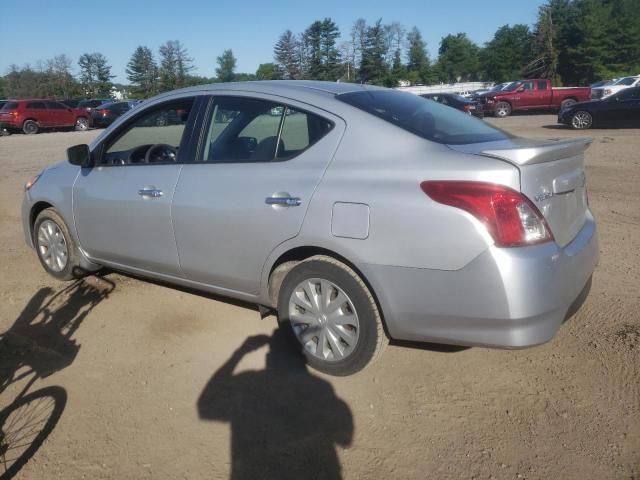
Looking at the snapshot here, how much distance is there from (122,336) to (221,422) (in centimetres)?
136

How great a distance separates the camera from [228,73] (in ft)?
316

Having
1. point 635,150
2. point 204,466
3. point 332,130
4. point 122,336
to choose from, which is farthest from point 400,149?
point 635,150

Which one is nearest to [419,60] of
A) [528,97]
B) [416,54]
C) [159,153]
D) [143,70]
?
[416,54]

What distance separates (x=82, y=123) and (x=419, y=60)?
67.7 m

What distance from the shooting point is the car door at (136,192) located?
372 centimetres

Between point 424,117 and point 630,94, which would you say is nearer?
point 424,117

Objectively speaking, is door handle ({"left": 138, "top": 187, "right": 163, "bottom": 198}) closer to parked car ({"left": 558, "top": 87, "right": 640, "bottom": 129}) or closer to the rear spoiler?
the rear spoiler

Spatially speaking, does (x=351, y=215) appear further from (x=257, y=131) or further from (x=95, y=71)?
(x=95, y=71)

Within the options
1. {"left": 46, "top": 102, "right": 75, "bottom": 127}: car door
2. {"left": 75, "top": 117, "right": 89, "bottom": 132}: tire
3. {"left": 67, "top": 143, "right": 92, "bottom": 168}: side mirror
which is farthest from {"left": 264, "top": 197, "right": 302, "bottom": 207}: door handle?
{"left": 75, "top": 117, "right": 89, "bottom": 132}: tire

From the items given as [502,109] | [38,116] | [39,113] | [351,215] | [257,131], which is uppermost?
[39,113]

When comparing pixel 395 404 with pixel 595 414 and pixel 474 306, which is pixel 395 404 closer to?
pixel 474 306

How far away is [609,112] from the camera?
16812 millimetres

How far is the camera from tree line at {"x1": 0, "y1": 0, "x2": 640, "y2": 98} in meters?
57.7

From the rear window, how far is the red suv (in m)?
28.7
